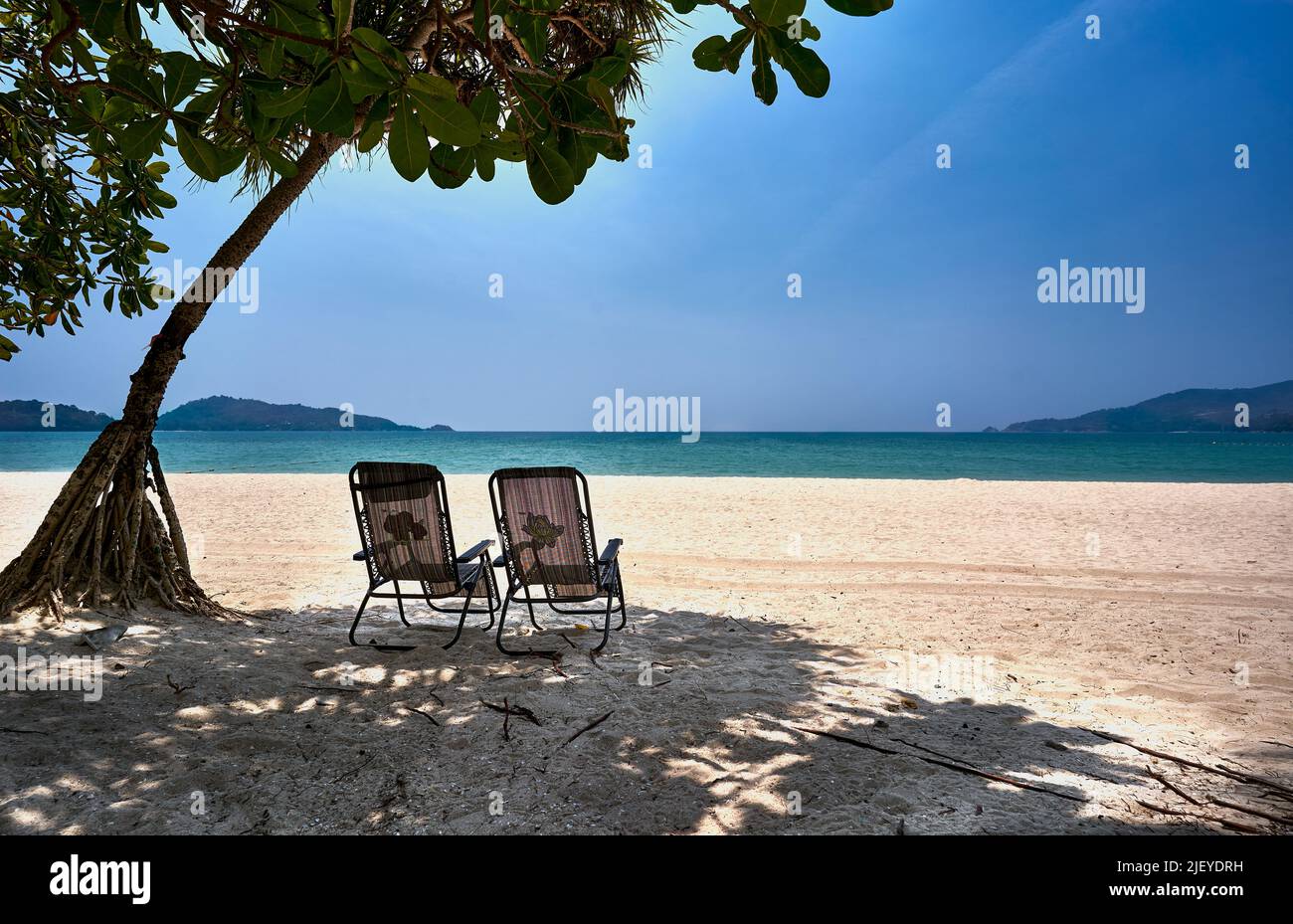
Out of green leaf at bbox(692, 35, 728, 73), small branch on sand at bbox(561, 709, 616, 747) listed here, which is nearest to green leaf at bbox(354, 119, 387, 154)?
green leaf at bbox(692, 35, 728, 73)

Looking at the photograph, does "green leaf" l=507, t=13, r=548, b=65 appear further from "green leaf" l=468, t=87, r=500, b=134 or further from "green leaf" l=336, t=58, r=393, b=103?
"green leaf" l=336, t=58, r=393, b=103

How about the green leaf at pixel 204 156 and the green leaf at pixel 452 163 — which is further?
the green leaf at pixel 452 163

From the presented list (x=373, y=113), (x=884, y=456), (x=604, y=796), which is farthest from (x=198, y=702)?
(x=884, y=456)

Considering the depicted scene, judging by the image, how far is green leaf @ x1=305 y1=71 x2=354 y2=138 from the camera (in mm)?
1240

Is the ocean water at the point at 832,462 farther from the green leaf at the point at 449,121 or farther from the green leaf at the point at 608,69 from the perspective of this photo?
the green leaf at the point at 449,121

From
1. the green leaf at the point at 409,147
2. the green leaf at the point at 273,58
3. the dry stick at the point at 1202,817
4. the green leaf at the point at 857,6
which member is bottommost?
the dry stick at the point at 1202,817

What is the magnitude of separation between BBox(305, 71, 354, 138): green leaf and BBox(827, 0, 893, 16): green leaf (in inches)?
38.0

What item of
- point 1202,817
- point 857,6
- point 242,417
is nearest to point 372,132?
point 857,6

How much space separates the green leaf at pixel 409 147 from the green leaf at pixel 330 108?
0.28 ft

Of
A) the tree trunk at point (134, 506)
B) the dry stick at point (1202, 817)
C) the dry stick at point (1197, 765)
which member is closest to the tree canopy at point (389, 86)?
the tree trunk at point (134, 506)

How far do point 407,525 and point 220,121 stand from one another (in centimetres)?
253

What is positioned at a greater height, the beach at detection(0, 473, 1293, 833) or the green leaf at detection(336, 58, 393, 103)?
the green leaf at detection(336, 58, 393, 103)

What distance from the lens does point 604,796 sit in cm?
215

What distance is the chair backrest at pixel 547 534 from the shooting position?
380 cm
